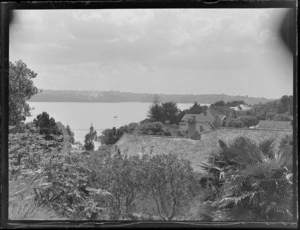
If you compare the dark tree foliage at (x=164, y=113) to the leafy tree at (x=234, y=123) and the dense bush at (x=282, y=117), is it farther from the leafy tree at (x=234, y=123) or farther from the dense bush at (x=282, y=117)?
the dense bush at (x=282, y=117)

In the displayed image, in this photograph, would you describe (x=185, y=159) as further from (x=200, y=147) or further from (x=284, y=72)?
(x=284, y=72)

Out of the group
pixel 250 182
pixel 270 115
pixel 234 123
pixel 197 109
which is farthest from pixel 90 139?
pixel 270 115

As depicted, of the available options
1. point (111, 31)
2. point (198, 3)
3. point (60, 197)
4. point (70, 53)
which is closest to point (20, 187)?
point (60, 197)

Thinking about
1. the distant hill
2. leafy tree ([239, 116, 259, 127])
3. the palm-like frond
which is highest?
the distant hill

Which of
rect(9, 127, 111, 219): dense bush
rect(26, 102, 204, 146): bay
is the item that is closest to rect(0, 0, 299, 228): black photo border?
rect(9, 127, 111, 219): dense bush

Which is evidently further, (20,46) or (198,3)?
(20,46)

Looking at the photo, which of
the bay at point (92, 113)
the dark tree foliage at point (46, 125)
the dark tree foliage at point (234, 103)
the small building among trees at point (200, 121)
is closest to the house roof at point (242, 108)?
the dark tree foliage at point (234, 103)

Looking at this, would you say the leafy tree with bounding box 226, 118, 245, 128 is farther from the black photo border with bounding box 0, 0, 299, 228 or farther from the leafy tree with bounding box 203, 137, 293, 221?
the black photo border with bounding box 0, 0, 299, 228

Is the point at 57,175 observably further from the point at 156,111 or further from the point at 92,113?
the point at 156,111
